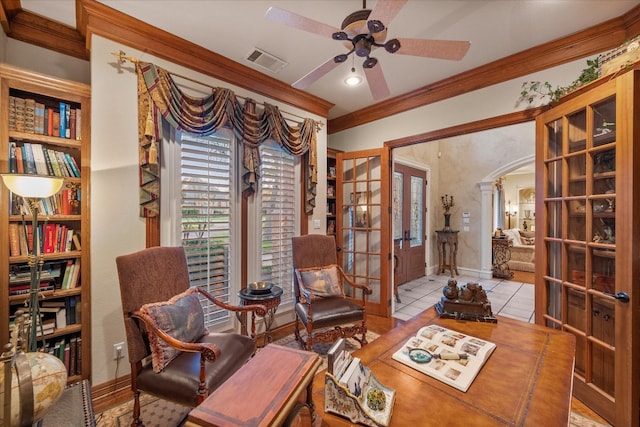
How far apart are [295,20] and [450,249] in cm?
586

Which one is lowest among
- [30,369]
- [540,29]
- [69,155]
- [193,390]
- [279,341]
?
[279,341]

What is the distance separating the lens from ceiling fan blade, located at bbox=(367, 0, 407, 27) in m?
1.29

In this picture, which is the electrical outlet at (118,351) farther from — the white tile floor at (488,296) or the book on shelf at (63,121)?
the white tile floor at (488,296)

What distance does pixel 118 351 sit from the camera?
2062 mm

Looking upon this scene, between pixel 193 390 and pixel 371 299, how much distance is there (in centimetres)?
273

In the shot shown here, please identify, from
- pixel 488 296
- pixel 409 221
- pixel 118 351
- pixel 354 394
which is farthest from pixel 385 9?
pixel 488 296

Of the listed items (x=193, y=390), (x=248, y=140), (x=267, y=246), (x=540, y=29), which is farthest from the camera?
(x=267, y=246)

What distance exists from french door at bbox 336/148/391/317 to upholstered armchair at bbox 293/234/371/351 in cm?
72

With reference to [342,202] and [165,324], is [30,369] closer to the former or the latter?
[165,324]

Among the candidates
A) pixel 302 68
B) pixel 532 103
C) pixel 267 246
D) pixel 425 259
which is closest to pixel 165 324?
pixel 267 246

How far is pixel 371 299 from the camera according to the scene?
3.79 metres

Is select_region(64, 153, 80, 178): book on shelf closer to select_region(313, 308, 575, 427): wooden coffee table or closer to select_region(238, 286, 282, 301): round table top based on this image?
select_region(238, 286, 282, 301): round table top

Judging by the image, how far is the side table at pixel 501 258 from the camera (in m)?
5.84

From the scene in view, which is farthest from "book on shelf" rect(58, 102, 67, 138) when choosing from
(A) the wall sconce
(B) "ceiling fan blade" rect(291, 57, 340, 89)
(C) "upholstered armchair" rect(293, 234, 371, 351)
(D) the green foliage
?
(A) the wall sconce
